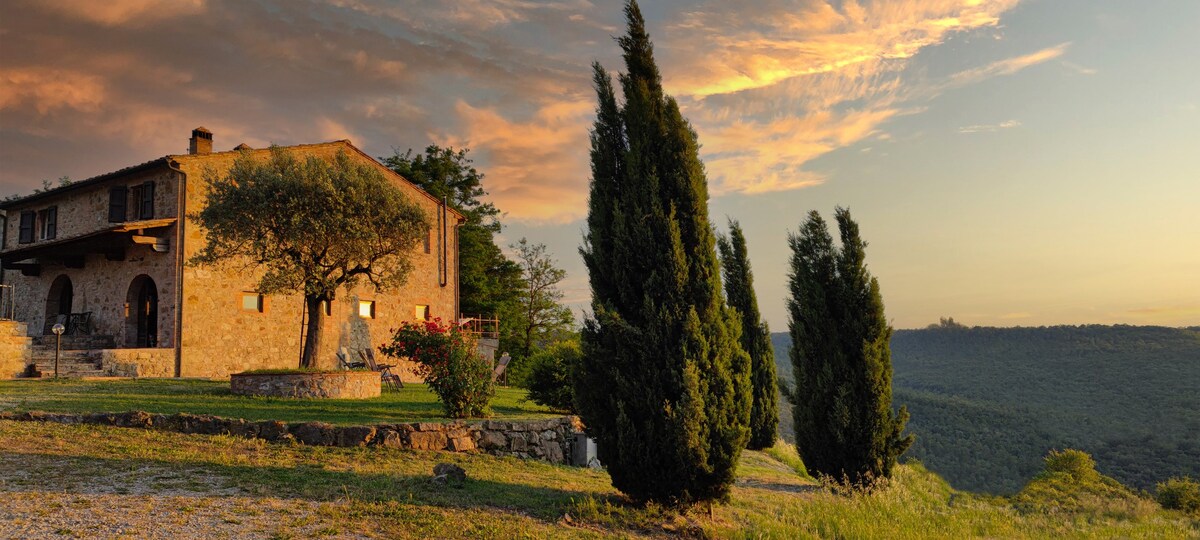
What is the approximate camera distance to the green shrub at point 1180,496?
16.5 metres

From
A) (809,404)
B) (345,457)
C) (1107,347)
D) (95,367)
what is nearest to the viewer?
(345,457)

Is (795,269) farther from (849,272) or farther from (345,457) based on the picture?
(345,457)

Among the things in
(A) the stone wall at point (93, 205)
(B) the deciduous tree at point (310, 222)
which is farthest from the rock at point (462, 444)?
(A) the stone wall at point (93, 205)

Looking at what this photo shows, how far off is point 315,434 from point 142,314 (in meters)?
16.2

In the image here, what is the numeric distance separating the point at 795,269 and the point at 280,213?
12.4 meters

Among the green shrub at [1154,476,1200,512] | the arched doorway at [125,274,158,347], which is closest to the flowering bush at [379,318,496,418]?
the arched doorway at [125,274,158,347]

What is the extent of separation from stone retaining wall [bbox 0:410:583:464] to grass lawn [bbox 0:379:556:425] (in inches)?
24.8

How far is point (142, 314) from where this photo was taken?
73.2 ft

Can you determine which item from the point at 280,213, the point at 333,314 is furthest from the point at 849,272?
the point at 333,314

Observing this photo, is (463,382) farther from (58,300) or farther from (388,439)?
(58,300)

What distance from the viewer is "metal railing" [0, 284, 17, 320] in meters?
25.8

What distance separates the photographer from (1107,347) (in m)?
49.9

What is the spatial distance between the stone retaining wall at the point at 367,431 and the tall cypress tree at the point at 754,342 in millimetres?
7439

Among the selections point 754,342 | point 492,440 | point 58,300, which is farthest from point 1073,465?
point 58,300
